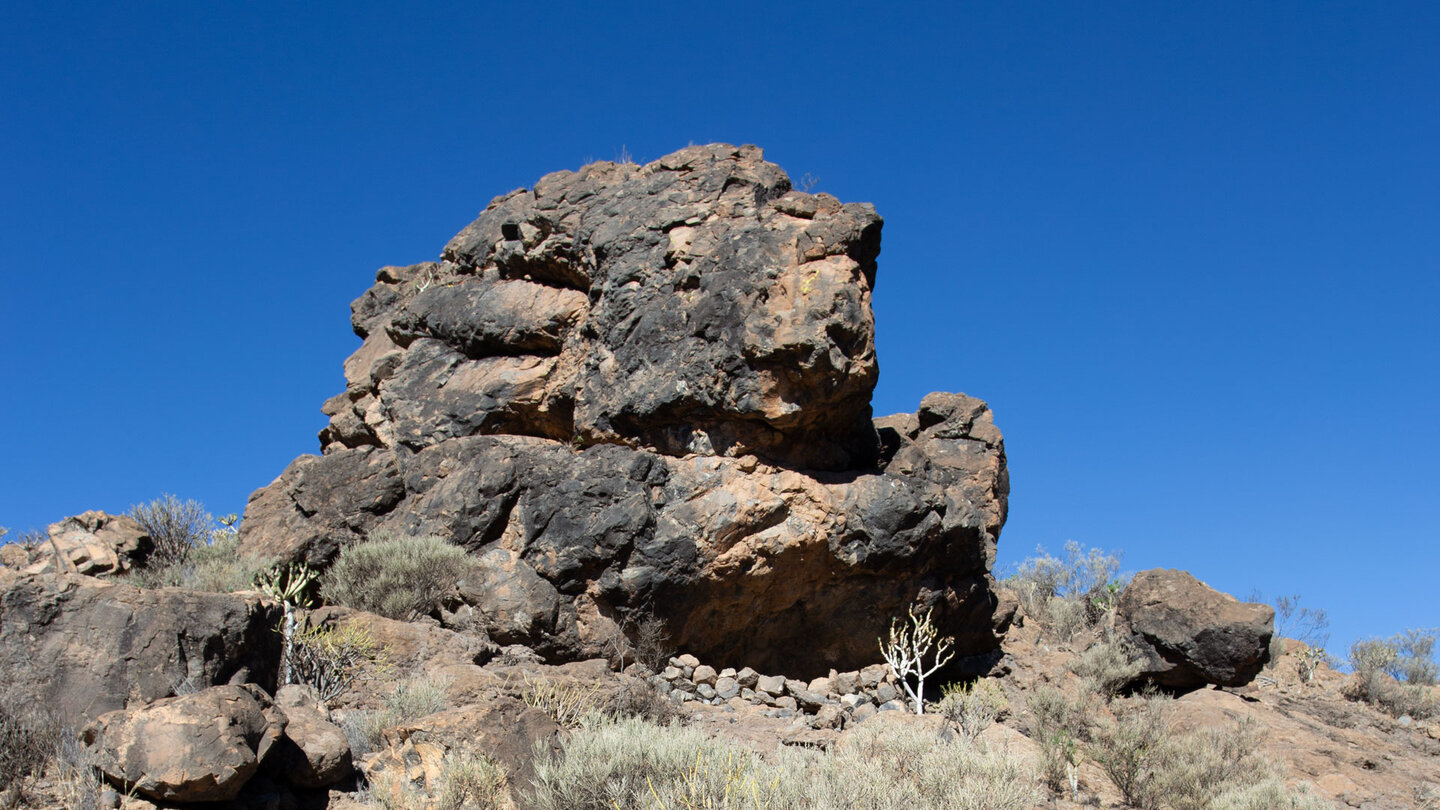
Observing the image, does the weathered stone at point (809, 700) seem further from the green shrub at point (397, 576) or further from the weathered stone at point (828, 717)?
the green shrub at point (397, 576)

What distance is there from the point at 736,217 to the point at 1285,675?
40.2ft

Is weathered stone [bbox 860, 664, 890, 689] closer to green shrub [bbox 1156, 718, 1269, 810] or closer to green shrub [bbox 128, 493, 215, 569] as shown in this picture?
green shrub [bbox 1156, 718, 1269, 810]

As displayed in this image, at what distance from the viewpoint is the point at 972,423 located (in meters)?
15.4

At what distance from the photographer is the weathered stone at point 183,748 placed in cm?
624

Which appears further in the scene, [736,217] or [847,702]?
[736,217]

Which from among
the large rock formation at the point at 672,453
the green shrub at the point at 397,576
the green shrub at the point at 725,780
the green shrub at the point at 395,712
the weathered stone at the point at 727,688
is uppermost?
the large rock formation at the point at 672,453

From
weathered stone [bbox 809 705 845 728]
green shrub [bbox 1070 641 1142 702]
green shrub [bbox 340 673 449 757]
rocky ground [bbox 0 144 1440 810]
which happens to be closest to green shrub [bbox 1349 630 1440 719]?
rocky ground [bbox 0 144 1440 810]

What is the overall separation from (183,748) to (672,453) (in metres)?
6.46

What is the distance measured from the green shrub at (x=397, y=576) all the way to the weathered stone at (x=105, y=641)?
259cm

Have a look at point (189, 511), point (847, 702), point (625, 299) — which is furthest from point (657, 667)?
point (189, 511)

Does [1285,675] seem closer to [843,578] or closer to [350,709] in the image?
[843,578]

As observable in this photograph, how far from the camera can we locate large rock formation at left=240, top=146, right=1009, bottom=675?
11.1m

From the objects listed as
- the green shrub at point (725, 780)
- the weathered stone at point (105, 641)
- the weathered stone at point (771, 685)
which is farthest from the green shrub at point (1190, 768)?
the weathered stone at point (105, 641)

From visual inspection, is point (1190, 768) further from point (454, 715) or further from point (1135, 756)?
point (454, 715)
